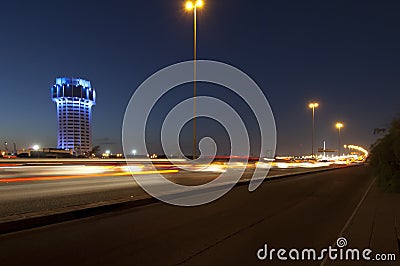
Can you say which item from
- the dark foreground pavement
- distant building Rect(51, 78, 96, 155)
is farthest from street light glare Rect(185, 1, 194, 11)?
distant building Rect(51, 78, 96, 155)

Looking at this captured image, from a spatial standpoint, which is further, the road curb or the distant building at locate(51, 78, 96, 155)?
the distant building at locate(51, 78, 96, 155)

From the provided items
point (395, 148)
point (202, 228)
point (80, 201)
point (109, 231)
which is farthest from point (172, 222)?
point (395, 148)

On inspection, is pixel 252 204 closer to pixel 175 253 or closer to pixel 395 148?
pixel 175 253

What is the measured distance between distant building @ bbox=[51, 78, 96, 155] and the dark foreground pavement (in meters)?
169

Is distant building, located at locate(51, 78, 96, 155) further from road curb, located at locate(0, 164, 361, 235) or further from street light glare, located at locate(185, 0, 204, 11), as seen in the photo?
road curb, located at locate(0, 164, 361, 235)

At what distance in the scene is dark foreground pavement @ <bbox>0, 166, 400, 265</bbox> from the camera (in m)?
6.27

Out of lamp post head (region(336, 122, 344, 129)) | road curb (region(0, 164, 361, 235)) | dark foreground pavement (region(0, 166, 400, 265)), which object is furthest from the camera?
lamp post head (region(336, 122, 344, 129))

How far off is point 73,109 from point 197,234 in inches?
7256

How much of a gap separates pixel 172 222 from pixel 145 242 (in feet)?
6.98

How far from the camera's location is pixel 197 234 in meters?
7.99

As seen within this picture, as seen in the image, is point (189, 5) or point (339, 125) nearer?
point (189, 5)

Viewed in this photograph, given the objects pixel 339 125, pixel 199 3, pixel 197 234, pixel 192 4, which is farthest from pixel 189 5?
pixel 339 125

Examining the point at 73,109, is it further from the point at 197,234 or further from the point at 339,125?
the point at 197,234

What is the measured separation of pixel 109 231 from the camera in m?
8.23
